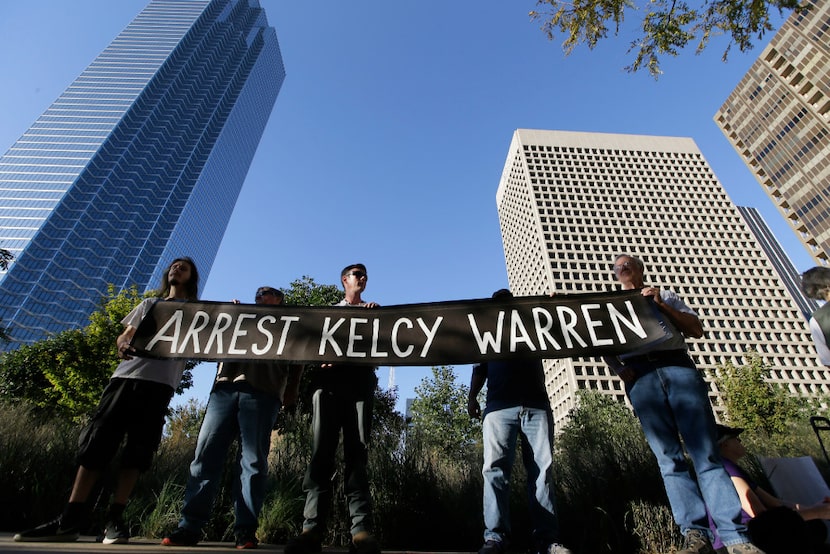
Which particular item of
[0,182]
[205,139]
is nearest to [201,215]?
[205,139]

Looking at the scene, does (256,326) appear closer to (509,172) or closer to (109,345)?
(109,345)

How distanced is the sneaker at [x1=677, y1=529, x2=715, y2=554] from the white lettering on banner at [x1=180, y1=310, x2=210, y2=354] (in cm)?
304

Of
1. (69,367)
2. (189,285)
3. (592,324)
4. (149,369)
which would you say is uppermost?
(69,367)

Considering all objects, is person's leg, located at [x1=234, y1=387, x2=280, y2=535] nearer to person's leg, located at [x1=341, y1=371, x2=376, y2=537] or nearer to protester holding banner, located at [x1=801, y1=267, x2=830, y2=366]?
person's leg, located at [x1=341, y1=371, x2=376, y2=537]

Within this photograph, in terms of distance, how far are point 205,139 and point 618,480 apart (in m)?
152

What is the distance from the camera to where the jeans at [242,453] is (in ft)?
7.43

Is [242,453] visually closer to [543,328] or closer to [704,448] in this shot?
[543,328]

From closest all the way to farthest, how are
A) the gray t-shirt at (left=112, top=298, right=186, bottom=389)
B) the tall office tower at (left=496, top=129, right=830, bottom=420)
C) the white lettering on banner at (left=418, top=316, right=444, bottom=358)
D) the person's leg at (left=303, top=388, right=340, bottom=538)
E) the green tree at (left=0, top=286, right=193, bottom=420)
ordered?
the person's leg at (left=303, top=388, right=340, bottom=538)
the gray t-shirt at (left=112, top=298, right=186, bottom=389)
the white lettering on banner at (left=418, top=316, right=444, bottom=358)
the green tree at (left=0, top=286, right=193, bottom=420)
the tall office tower at (left=496, top=129, right=830, bottom=420)

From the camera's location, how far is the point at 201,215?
405 feet

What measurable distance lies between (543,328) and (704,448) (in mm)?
1068

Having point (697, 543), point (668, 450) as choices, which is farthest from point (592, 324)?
point (697, 543)

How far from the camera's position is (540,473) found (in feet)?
7.92

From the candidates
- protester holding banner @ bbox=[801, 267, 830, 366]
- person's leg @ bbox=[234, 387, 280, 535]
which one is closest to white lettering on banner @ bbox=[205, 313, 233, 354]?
person's leg @ bbox=[234, 387, 280, 535]

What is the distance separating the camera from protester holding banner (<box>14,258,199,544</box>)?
209cm
